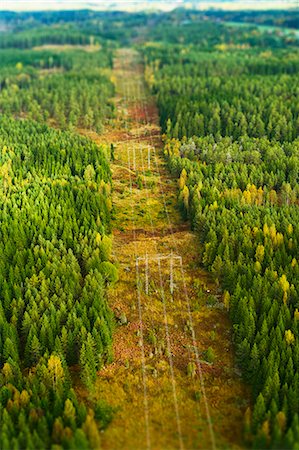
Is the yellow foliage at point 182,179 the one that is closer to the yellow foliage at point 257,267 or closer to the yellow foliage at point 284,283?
the yellow foliage at point 257,267

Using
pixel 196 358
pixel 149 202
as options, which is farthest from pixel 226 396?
pixel 149 202

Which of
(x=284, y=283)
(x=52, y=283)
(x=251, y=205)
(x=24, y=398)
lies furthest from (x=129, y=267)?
(x=24, y=398)

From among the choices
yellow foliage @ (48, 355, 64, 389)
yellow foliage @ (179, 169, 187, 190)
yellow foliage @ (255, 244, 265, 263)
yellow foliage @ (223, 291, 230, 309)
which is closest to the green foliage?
yellow foliage @ (48, 355, 64, 389)

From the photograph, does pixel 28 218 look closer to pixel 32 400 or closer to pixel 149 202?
pixel 149 202

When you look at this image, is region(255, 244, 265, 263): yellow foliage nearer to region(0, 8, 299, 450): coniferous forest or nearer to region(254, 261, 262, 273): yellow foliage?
region(0, 8, 299, 450): coniferous forest

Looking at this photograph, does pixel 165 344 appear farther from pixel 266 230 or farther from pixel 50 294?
pixel 266 230
